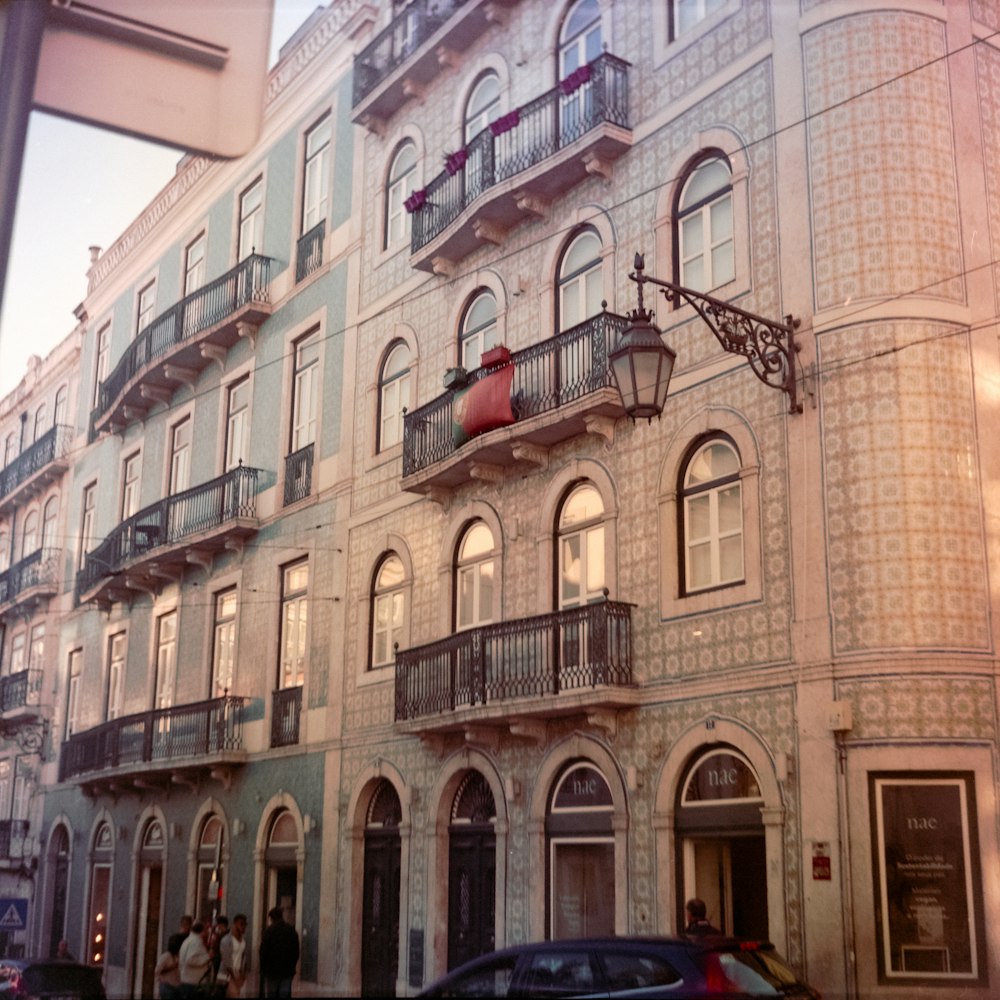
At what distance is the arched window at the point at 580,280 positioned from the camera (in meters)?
20.0

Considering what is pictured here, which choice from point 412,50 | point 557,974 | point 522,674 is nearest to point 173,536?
point 412,50

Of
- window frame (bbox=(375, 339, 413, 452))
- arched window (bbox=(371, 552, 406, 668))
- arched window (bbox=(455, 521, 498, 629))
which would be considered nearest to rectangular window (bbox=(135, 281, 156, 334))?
window frame (bbox=(375, 339, 413, 452))

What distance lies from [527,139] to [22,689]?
24633 millimetres

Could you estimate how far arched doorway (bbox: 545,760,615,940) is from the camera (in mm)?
17984

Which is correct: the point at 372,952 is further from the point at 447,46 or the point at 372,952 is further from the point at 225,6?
the point at 225,6

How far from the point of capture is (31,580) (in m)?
40.0

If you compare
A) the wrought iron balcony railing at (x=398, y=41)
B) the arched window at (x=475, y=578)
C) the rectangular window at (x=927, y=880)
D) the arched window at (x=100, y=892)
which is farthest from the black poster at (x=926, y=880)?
the arched window at (x=100, y=892)

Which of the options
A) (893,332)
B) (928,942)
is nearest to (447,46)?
(893,332)

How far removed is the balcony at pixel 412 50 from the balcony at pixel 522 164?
2621 millimetres

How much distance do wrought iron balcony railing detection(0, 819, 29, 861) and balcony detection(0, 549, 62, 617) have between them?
599cm

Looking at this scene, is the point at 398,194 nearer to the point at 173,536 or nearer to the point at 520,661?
the point at 173,536

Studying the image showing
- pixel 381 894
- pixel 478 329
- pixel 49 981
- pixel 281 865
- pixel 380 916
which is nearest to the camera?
pixel 49 981

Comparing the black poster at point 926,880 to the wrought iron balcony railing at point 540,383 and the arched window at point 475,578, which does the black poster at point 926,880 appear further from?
the arched window at point 475,578

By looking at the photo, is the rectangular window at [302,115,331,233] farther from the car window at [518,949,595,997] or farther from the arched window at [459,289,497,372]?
the car window at [518,949,595,997]
